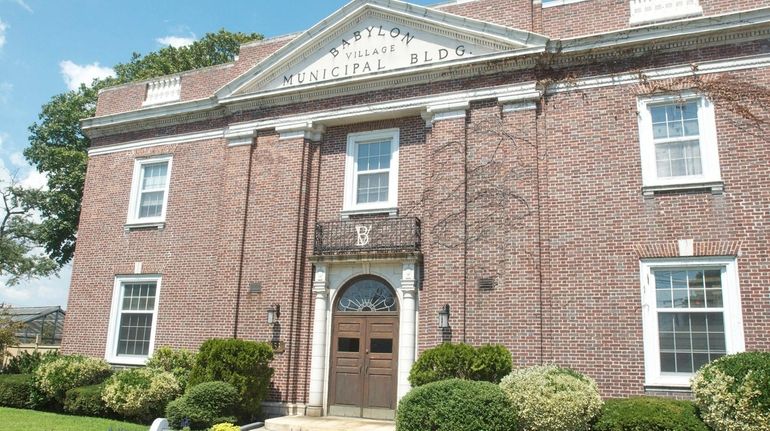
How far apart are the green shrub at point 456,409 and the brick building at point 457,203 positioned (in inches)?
98.4

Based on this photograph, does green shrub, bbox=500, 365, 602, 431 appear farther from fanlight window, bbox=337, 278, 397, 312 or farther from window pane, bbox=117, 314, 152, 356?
window pane, bbox=117, 314, 152, 356

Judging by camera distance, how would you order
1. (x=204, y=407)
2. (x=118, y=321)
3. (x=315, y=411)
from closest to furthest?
1. (x=204, y=407)
2. (x=315, y=411)
3. (x=118, y=321)

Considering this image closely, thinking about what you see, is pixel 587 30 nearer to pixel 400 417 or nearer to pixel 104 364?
pixel 400 417

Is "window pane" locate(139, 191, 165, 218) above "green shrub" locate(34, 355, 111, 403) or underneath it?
above

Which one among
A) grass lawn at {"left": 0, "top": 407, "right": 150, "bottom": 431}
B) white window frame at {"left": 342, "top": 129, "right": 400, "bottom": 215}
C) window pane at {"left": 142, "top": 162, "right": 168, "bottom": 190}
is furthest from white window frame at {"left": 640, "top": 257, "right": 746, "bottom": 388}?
window pane at {"left": 142, "top": 162, "right": 168, "bottom": 190}

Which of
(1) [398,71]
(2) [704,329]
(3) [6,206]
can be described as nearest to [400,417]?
(2) [704,329]

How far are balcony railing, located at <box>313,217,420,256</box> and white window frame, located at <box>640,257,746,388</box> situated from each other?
480 centimetres

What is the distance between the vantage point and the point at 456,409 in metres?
10.0

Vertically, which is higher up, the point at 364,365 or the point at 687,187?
the point at 687,187

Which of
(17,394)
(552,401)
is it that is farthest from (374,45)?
(17,394)

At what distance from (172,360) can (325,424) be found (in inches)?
188

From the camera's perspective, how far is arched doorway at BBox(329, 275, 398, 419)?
1402 centimetres

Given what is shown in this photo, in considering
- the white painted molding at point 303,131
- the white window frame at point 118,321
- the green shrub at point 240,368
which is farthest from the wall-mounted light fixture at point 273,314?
the white painted molding at point 303,131

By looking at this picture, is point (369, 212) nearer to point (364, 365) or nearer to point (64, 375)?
→ point (364, 365)
